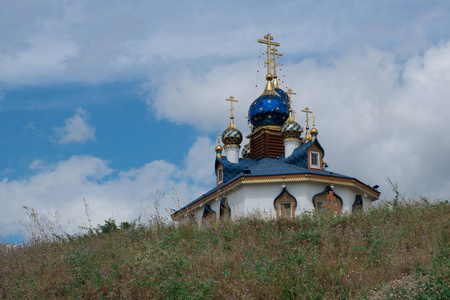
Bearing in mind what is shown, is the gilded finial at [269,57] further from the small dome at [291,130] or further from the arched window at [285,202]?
the arched window at [285,202]

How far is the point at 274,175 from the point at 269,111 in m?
7.30

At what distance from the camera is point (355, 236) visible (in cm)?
1082

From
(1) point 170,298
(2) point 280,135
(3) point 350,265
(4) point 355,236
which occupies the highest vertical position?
(2) point 280,135

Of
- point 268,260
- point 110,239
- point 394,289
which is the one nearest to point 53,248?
point 110,239

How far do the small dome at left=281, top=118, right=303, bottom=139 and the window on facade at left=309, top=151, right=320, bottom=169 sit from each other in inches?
89.1

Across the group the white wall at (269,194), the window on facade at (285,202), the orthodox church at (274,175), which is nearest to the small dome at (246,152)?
the orthodox church at (274,175)

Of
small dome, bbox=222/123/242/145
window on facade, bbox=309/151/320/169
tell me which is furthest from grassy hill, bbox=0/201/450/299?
small dome, bbox=222/123/242/145

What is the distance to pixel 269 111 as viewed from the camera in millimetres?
29016

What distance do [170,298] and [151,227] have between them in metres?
4.48

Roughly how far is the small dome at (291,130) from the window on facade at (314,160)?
2.26 m

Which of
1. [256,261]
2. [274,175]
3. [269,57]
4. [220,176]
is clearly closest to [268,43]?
[269,57]

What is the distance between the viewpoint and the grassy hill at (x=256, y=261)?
859 cm

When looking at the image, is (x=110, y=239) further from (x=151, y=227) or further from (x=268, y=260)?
(x=268, y=260)

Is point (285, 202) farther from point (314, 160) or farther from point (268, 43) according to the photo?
point (268, 43)
